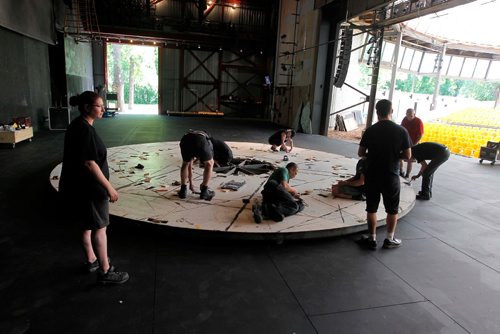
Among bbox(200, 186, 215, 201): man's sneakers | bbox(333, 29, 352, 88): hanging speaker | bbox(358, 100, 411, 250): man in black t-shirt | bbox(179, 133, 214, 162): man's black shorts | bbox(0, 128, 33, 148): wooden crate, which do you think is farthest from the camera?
bbox(333, 29, 352, 88): hanging speaker

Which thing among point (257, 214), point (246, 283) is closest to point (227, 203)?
point (257, 214)

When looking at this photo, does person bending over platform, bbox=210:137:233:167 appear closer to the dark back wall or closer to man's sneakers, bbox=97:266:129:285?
man's sneakers, bbox=97:266:129:285

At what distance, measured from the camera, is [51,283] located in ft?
9.64

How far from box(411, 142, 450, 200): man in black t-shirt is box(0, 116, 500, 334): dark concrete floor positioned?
1.20 m

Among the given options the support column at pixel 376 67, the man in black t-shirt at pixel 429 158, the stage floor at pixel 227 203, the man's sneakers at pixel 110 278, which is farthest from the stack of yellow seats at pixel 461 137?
the man's sneakers at pixel 110 278

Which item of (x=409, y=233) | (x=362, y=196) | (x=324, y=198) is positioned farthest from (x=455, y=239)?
(x=324, y=198)

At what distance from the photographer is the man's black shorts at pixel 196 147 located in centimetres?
462

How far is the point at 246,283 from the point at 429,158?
177 inches

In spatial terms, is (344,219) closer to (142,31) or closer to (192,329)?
(192,329)

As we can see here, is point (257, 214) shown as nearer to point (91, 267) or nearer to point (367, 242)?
point (367, 242)

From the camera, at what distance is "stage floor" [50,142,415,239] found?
4.04 m

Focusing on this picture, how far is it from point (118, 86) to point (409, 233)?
79.4ft

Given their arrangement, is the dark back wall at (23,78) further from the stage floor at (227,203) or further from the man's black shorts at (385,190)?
the man's black shorts at (385,190)

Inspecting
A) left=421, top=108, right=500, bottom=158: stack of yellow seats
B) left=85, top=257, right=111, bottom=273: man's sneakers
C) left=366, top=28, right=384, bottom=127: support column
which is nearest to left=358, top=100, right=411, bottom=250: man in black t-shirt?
left=85, top=257, right=111, bottom=273: man's sneakers
